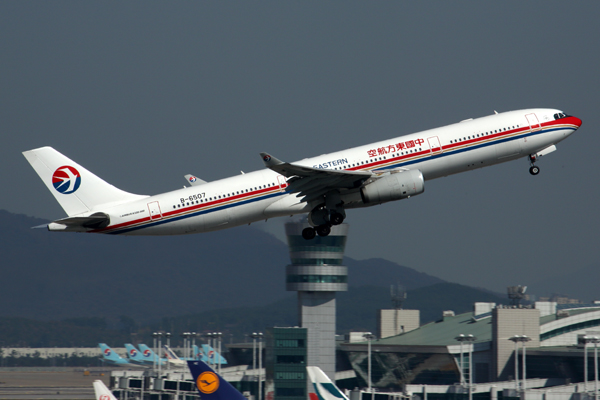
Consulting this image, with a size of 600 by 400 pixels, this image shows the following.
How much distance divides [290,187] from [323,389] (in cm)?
1351

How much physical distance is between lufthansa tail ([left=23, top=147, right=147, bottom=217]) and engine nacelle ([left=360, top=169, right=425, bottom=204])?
13914mm

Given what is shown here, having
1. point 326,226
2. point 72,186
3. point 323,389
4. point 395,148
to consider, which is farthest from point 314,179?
point 72,186

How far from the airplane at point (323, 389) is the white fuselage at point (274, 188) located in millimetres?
10906

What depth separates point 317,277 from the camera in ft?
376

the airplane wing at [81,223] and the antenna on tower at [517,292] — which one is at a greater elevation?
the antenna on tower at [517,292]

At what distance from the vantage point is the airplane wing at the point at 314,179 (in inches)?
1614

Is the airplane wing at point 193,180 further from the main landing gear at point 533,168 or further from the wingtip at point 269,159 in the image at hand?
the main landing gear at point 533,168

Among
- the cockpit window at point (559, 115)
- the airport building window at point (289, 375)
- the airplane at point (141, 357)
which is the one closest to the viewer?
the cockpit window at point (559, 115)

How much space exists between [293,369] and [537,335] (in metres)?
31.2

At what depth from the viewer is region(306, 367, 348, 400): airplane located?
47.9 meters

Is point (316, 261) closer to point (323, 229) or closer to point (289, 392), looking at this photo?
point (289, 392)

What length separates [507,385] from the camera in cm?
8188

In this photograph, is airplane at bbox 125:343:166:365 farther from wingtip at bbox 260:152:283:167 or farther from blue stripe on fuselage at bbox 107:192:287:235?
wingtip at bbox 260:152:283:167

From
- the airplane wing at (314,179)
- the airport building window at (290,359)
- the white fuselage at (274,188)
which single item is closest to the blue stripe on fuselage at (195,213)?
the white fuselage at (274,188)
